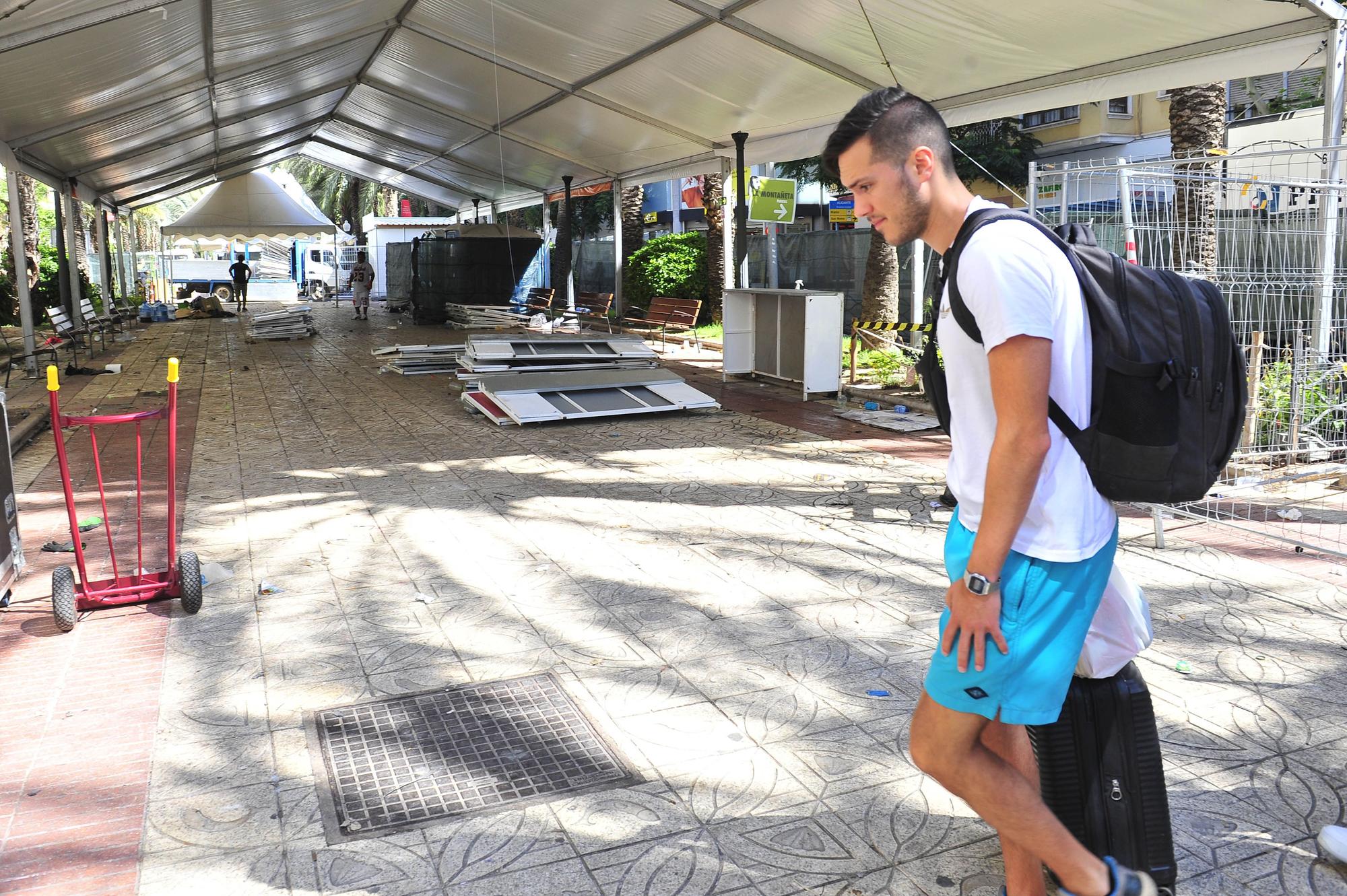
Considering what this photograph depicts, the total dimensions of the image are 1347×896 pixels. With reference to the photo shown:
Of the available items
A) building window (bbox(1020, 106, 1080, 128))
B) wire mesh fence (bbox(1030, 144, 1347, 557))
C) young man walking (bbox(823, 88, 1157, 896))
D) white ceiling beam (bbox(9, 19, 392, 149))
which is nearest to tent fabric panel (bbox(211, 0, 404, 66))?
white ceiling beam (bbox(9, 19, 392, 149))

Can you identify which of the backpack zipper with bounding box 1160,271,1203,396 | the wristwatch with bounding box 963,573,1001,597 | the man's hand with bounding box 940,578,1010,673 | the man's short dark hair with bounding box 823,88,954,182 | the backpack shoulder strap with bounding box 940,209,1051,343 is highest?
the man's short dark hair with bounding box 823,88,954,182

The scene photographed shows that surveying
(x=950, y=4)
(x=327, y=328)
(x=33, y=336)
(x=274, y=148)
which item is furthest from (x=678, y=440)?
(x=274, y=148)

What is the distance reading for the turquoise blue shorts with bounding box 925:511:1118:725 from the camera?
2.14m

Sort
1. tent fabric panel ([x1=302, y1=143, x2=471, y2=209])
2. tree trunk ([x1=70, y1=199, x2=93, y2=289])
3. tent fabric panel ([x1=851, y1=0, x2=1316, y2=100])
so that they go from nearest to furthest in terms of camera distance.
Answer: tent fabric panel ([x1=851, y1=0, x2=1316, y2=100]) < tree trunk ([x1=70, y1=199, x2=93, y2=289]) < tent fabric panel ([x1=302, y1=143, x2=471, y2=209])

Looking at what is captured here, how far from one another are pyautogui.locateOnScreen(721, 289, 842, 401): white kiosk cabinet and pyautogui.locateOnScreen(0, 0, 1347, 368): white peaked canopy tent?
7.54 feet

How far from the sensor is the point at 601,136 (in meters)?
19.0

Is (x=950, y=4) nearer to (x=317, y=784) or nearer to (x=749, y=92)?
(x=749, y=92)

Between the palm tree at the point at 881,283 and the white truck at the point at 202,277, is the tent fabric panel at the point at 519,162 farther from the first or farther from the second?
the white truck at the point at 202,277

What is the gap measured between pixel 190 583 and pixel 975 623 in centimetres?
411

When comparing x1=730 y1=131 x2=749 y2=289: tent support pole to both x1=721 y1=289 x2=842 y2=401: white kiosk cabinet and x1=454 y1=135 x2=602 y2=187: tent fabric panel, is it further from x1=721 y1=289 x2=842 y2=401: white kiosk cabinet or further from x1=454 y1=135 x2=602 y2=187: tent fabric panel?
x1=454 y1=135 x2=602 y2=187: tent fabric panel

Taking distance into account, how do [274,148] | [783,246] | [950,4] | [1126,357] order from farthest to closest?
[274,148]
[783,246]
[950,4]
[1126,357]

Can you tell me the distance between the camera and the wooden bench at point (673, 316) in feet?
65.2

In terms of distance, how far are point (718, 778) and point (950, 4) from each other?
26.8 feet

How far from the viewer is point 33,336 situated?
50.6 feet
